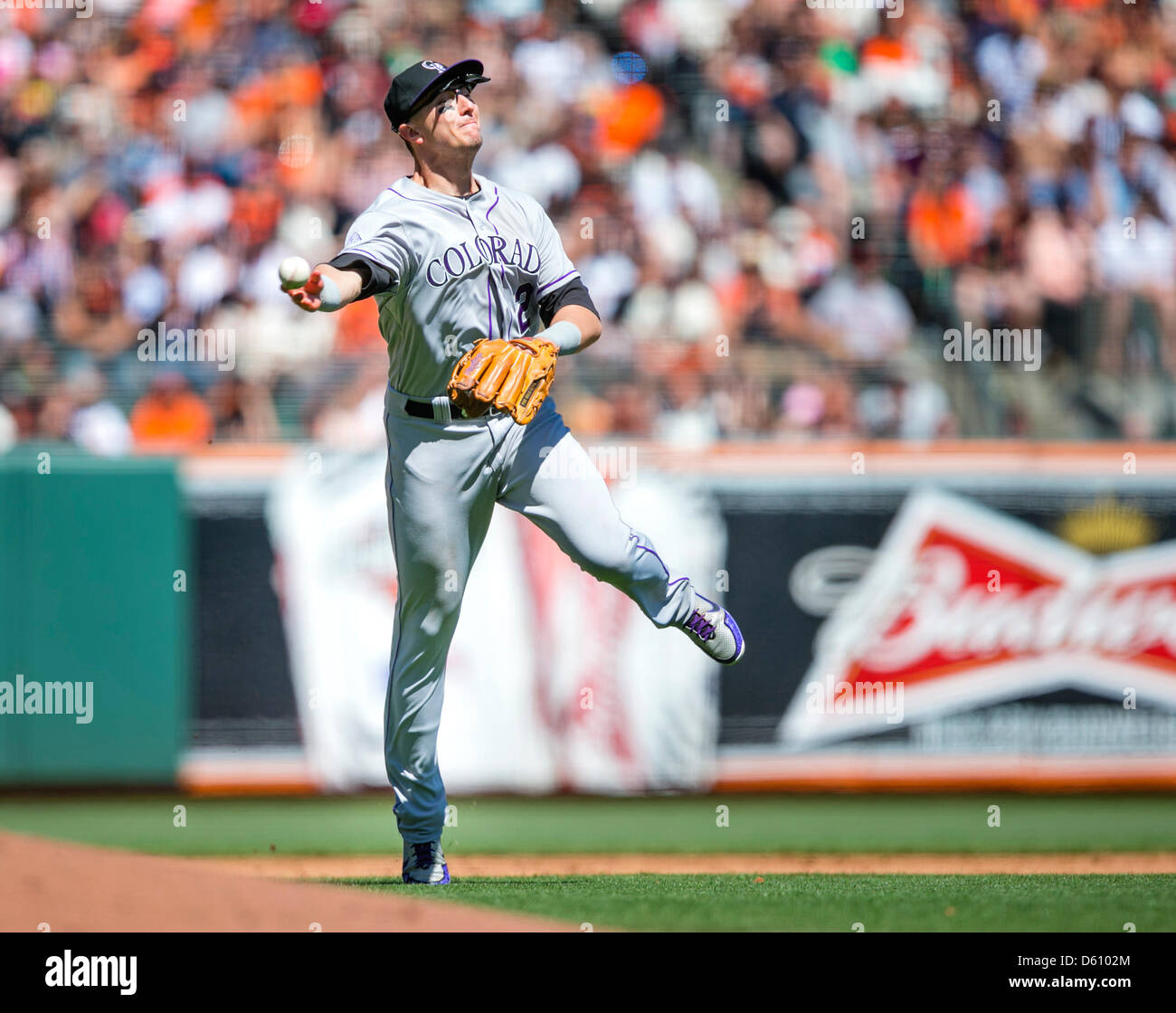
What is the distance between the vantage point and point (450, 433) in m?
5.11

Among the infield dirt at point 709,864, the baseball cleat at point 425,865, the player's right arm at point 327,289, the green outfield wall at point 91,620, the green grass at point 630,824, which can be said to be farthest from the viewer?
the green outfield wall at point 91,620

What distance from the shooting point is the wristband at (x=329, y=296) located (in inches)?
177

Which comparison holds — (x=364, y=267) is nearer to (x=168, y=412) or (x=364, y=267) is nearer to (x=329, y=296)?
(x=329, y=296)

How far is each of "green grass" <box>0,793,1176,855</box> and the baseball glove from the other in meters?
2.65

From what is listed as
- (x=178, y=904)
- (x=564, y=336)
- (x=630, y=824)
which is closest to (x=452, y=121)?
(x=564, y=336)

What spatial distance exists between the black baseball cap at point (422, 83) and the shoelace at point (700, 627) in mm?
1821

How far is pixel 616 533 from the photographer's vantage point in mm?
5145

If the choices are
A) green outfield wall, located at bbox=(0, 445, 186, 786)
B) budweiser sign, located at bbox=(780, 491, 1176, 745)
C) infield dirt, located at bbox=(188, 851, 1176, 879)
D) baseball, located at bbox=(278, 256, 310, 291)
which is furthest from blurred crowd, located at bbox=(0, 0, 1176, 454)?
baseball, located at bbox=(278, 256, 310, 291)

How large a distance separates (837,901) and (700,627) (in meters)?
0.98

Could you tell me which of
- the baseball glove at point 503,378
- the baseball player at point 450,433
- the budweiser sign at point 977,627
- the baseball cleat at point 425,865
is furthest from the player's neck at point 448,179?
the budweiser sign at point 977,627

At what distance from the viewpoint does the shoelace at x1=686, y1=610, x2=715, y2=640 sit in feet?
17.4

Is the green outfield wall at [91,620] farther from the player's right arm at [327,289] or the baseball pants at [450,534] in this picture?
the player's right arm at [327,289]

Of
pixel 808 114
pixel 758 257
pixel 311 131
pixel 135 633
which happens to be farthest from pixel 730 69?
pixel 135 633

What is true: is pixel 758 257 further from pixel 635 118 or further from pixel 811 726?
pixel 811 726
